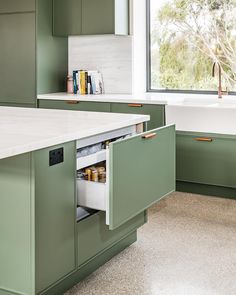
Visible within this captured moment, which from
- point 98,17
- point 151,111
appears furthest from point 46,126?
point 98,17

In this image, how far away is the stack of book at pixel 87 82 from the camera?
16.5ft

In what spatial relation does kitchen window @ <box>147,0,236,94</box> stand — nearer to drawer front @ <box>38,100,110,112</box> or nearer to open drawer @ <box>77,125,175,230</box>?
drawer front @ <box>38,100,110,112</box>

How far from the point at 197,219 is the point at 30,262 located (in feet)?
5.74

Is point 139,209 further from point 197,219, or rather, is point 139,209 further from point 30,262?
point 197,219

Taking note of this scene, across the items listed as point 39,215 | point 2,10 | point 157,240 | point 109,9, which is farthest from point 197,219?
point 2,10

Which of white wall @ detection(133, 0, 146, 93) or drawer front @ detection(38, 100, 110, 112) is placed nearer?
drawer front @ detection(38, 100, 110, 112)

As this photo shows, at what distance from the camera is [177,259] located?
2.89m

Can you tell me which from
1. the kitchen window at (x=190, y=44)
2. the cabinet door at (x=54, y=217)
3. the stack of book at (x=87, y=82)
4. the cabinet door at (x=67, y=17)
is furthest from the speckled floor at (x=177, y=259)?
the cabinet door at (x=67, y=17)

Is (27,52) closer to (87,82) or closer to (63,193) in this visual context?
(87,82)

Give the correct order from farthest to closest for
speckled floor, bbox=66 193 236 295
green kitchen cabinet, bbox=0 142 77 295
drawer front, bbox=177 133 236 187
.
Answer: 1. drawer front, bbox=177 133 236 187
2. speckled floor, bbox=66 193 236 295
3. green kitchen cabinet, bbox=0 142 77 295

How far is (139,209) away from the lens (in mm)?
2484

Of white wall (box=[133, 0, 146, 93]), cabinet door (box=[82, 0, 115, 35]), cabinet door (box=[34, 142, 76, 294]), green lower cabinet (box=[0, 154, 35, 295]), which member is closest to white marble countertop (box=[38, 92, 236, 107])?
white wall (box=[133, 0, 146, 93])

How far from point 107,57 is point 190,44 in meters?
0.86

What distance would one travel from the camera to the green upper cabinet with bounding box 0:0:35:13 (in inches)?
189
